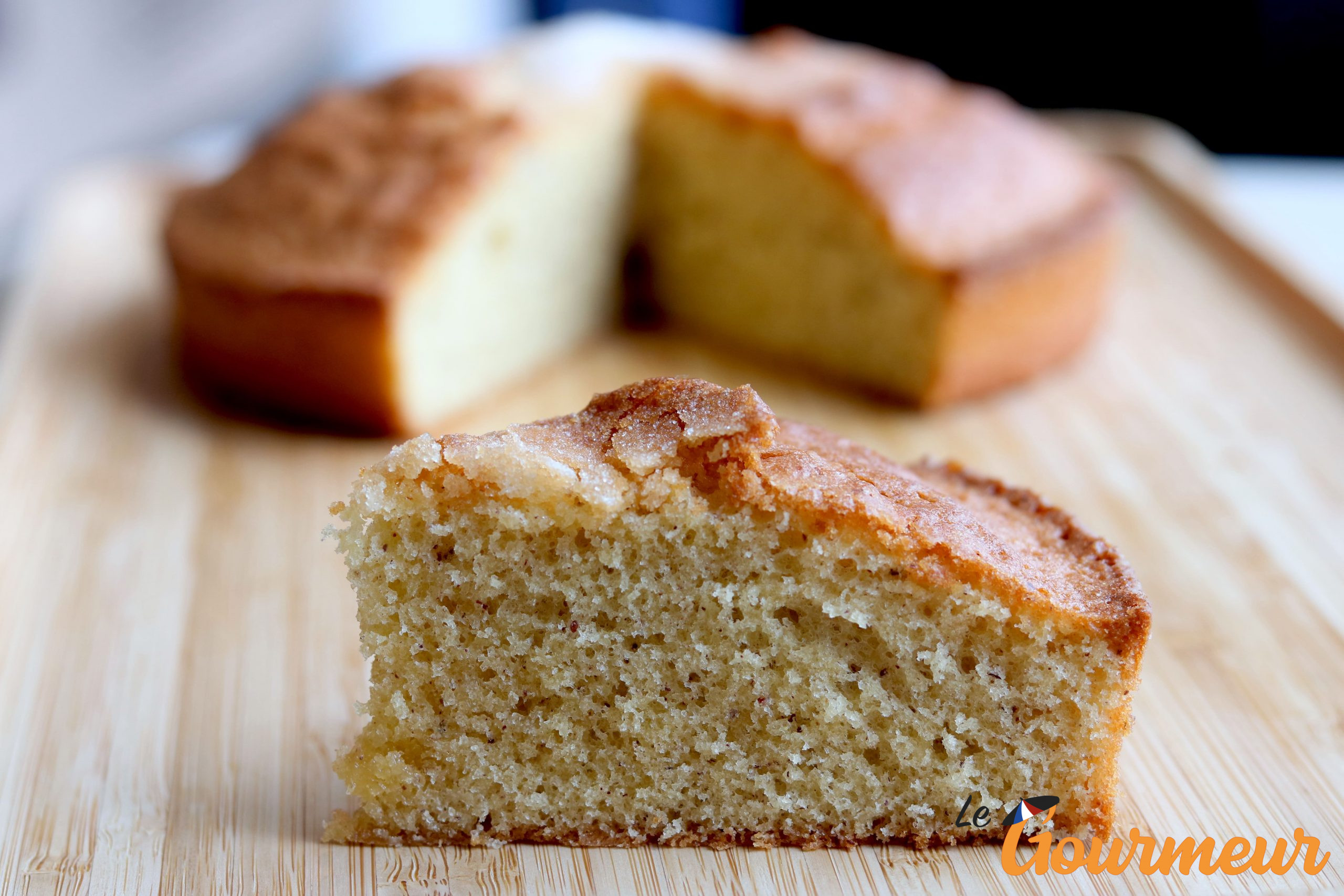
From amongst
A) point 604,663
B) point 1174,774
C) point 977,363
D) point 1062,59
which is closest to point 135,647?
point 604,663

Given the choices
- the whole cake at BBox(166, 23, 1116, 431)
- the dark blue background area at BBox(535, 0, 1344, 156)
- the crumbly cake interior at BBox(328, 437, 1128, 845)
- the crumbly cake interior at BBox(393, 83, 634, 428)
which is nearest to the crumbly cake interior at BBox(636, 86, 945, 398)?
the whole cake at BBox(166, 23, 1116, 431)

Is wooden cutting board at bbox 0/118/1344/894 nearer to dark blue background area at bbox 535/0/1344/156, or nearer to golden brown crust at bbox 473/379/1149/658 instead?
golden brown crust at bbox 473/379/1149/658

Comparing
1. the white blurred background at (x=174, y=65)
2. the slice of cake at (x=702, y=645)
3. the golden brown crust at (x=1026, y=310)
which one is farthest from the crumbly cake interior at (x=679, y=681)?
the white blurred background at (x=174, y=65)

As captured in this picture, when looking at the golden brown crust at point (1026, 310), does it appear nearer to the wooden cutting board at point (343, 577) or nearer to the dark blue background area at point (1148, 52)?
the wooden cutting board at point (343, 577)

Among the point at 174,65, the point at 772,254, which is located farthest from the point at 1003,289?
the point at 174,65

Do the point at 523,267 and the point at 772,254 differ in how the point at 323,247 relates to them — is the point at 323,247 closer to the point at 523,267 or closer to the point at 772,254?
the point at 523,267

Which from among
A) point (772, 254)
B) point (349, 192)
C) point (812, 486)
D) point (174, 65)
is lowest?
point (174, 65)

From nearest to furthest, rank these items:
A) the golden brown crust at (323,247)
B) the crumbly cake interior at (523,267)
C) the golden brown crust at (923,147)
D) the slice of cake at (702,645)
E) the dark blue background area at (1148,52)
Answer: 1. the slice of cake at (702,645)
2. the golden brown crust at (323,247)
3. the crumbly cake interior at (523,267)
4. the golden brown crust at (923,147)
5. the dark blue background area at (1148,52)
